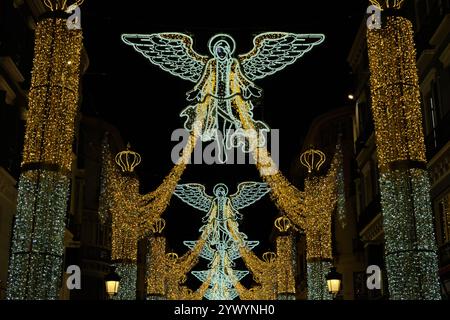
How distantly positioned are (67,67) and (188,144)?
4659mm

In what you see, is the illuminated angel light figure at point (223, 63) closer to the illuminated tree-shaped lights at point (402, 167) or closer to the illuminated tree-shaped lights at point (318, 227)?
the illuminated tree-shaped lights at point (402, 167)

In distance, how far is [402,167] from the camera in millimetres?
11695

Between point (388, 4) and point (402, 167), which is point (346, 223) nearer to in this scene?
point (388, 4)

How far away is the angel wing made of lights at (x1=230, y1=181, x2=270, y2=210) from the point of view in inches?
1055

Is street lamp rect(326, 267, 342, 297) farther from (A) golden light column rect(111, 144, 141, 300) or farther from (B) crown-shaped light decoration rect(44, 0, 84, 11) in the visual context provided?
(B) crown-shaped light decoration rect(44, 0, 84, 11)

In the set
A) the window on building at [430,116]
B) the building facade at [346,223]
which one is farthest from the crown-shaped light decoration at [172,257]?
the window on building at [430,116]

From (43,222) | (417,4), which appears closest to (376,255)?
(417,4)

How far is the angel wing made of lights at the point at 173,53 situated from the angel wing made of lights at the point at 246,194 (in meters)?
11.8

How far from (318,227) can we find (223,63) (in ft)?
23.5

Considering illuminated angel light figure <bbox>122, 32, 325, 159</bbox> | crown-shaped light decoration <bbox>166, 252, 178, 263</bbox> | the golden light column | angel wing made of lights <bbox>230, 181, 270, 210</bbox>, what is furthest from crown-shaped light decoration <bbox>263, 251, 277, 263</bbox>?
illuminated angel light figure <bbox>122, 32, 325, 159</bbox>

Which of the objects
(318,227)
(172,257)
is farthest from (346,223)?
(318,227)

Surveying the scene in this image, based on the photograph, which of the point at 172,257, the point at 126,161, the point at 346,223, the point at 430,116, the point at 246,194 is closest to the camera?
the point at 126,161

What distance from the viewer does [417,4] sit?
25.7 metres

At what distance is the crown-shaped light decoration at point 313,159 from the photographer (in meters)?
20.2
